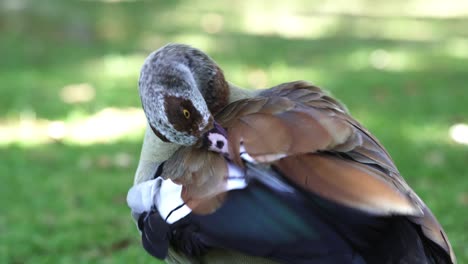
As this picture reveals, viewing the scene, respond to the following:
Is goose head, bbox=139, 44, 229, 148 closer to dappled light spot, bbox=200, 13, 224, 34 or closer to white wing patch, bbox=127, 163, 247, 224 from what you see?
white wing patch, bbox=127, 163, 247, 224

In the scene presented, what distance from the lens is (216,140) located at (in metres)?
3.05

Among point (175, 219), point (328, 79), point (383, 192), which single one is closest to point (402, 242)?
point (383, 192)

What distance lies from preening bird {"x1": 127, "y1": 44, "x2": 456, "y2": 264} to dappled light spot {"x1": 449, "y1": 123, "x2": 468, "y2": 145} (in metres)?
3.26

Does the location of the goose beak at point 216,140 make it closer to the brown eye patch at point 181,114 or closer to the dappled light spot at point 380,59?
the brown eye patch at point 181,114

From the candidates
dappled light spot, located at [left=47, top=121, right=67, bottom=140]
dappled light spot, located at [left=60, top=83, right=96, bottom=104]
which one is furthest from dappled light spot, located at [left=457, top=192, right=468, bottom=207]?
dappled light spot, located at [left=60, top=83, right=96, bottom=104]

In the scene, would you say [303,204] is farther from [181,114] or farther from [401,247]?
[181,114]

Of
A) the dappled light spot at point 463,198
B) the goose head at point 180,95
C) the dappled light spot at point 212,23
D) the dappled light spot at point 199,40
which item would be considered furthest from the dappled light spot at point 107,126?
the dappled light spot at point 212,23

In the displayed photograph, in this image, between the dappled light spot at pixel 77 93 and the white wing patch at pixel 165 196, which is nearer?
the white wing patch at pixel 165 196

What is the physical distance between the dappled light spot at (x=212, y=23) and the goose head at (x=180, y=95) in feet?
29.7

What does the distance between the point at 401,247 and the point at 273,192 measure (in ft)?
1.63

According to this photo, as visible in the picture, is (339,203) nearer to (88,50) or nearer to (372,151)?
(372,151)

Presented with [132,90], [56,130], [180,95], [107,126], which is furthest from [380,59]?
[180,95]

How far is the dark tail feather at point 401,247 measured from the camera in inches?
106

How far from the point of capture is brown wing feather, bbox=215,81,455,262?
8.82 ft
